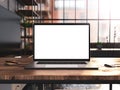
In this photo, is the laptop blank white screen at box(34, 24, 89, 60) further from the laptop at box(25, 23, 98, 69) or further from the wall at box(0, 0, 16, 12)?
the wall at box(0, 0, 16, 12)

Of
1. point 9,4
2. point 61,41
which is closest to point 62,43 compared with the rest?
point 61,41

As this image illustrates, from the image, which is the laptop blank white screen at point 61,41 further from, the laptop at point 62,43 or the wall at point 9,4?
the wall at point 9,4

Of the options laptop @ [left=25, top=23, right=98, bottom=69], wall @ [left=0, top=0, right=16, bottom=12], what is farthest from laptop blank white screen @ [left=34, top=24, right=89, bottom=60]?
wall @ [left=0, top=0, right=16, bottom=12]

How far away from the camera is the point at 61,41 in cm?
176

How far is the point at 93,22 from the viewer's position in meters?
11.8

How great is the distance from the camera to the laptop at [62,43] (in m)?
1.72

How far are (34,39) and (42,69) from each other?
0.35m

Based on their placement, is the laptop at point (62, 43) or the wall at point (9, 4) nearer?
the laptop at point (62, 43)

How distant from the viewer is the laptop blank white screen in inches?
68.0

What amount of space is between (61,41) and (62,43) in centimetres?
2

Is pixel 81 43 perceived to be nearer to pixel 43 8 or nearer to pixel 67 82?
pixel 67 82

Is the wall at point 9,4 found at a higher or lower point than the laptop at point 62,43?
higher

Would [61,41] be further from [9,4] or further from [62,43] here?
[9,4]

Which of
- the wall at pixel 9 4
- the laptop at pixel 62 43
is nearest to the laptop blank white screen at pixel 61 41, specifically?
the laptop at pixel 62 43
